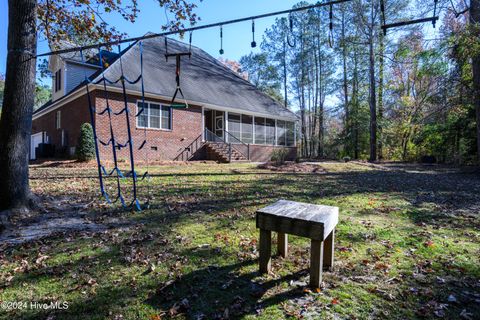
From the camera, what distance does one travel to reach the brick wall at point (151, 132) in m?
13.7

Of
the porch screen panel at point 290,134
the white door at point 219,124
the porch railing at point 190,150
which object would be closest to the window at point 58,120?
the porch railing at point 190,150

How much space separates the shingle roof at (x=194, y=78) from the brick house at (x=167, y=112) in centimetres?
6

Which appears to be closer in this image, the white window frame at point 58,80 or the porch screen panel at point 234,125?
the white window frame at point 58,80

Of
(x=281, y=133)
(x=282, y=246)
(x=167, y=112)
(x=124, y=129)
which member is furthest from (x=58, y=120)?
(x=282, y=246)

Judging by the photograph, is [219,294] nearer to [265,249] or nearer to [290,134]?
[265,249]

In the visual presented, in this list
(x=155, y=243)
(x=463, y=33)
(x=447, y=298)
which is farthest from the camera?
(x=463, y=33)

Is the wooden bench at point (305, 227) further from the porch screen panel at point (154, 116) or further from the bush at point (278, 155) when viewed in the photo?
the bush at point (278, 155)

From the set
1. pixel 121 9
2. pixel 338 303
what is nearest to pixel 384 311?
pixel 338 303

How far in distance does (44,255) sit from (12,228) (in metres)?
1.28

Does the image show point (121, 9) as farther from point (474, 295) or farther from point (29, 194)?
point (474, 295)

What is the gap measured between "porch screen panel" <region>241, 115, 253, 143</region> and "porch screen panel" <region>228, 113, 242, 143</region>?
1.34 ft

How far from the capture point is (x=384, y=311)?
2.21 m

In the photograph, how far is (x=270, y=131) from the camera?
22.8 meters

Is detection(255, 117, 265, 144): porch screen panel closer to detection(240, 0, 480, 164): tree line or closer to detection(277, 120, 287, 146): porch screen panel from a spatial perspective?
detection(277, 120, 287, 146): porch screen panel
